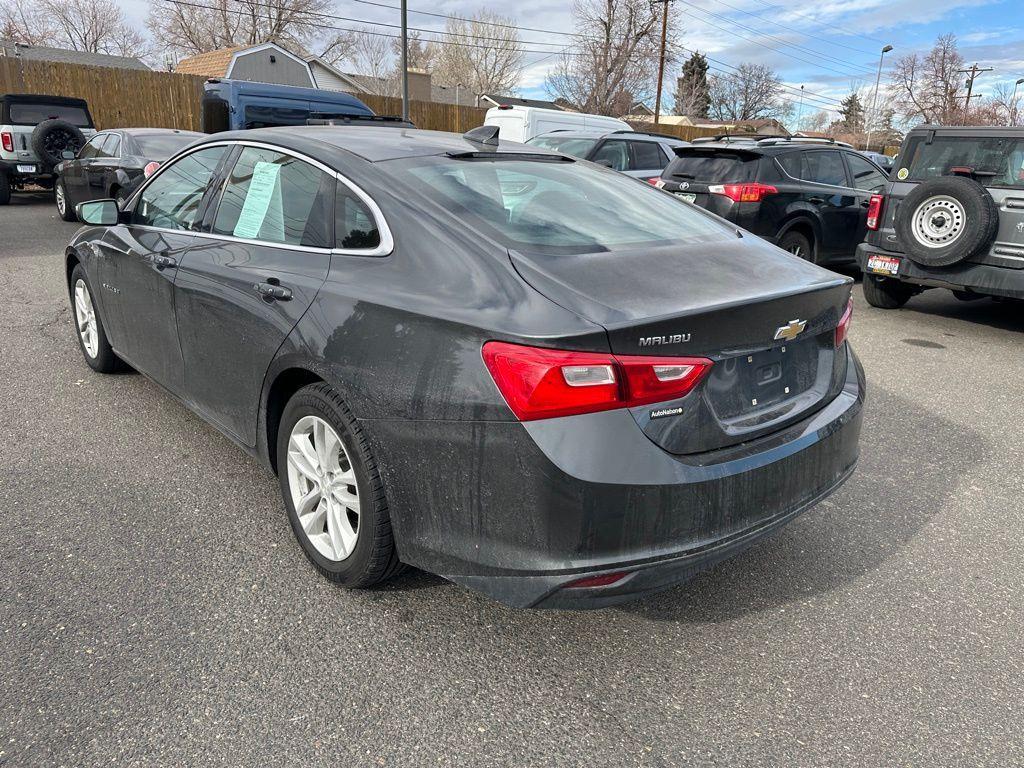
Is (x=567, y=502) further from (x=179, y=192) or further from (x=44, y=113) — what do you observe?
(x=44, y=113)

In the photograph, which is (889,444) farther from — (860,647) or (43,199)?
(43,199)

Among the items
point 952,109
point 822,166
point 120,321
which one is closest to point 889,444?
point 120,321

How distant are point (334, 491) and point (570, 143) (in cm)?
934

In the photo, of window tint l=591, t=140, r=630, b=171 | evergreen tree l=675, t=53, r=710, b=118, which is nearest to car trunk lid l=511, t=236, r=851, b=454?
window tint l=591, t=140, r=630, b=171

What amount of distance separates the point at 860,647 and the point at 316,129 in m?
2.91

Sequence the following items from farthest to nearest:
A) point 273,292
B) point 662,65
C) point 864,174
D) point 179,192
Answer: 1. point 662,65
2. point 864,174
3. point 179,192
4. point 273,292

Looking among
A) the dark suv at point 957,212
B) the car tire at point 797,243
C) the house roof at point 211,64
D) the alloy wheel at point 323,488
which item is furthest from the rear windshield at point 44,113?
the house roof at point 211,64

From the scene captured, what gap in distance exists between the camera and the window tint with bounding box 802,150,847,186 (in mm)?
8789

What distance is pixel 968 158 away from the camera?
21.6ft

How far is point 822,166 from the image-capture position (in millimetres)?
8969

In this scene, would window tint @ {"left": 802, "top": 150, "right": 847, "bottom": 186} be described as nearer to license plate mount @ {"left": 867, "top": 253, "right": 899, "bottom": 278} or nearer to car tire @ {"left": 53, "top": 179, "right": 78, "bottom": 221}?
license plate mount @ {"left": 867, "top": 253, "right": 899, "bottom": 278}

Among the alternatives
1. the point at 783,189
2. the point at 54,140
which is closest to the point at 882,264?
the point at 783,189

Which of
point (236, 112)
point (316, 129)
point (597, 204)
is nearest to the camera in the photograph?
point (597, 204)

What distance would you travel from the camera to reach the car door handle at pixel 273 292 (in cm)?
270
